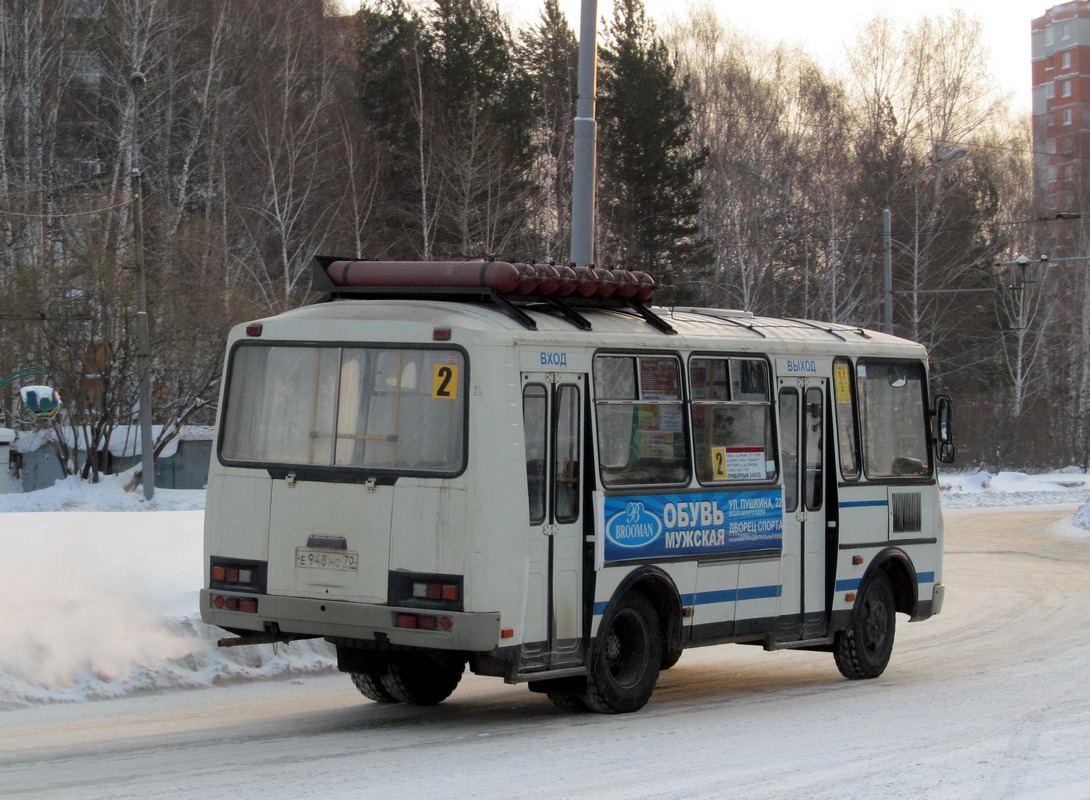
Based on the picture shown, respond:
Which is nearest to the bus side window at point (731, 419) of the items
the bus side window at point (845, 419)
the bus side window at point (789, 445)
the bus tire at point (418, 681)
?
the bus side window at point (789, 445)

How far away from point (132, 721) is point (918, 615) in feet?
21.5

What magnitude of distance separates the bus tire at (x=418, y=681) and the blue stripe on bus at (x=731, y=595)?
5.42ft

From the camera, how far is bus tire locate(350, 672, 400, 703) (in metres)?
10.5

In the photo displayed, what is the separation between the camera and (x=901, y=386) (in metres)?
13.0

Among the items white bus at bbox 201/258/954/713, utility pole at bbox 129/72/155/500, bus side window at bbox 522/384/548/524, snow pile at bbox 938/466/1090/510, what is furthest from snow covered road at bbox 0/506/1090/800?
snow pile at bbox 938/466/1090/510

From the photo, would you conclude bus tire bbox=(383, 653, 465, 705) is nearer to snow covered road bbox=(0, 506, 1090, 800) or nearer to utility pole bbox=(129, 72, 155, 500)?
snow covered road bbox=(0, 506, 1090, 800)

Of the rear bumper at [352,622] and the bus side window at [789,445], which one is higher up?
the bus side window at [789,445]

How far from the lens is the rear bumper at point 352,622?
8773mm

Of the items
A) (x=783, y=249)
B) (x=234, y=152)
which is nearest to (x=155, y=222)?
(x=234, y=152)

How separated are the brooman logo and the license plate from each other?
5.43 ft

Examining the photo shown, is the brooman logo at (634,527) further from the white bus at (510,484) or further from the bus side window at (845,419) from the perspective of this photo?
the bus side window at (845,419)

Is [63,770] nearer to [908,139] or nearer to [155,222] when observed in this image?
[155,222]

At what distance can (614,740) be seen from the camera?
8.98 metres

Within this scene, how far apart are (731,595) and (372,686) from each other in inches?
101
